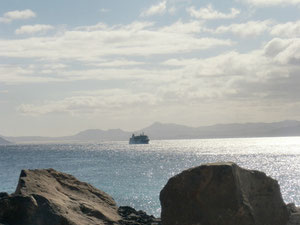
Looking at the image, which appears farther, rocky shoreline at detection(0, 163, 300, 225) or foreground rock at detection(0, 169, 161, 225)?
foreground rock at detection(0, 169, 161, 225)

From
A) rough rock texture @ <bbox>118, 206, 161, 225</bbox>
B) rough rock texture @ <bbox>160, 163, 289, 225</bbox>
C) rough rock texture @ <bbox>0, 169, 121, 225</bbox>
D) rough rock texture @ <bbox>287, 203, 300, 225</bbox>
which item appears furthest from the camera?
rough rock texture @ <bbox>118, 206, 161, 225</bbox>

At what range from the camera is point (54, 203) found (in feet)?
46.2

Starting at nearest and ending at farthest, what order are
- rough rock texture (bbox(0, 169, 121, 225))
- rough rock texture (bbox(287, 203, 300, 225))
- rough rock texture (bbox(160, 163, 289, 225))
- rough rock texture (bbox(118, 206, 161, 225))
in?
rough rock texture (bbox(160, 163, 289, 225))
rough rock texture (bbox(287, 203, 300, 225))
rough rock texture (bbox(0, 169, 121, 225))
rough rock texture (bbox(118, 206, 161, 225))

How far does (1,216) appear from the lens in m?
13.6

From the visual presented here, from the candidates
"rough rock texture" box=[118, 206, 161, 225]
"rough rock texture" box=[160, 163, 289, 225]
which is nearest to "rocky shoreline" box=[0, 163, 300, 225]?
"rough rock texture" box=[160, 163, 289, 225]

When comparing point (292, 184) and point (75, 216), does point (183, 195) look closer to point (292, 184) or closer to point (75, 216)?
point (75, 216)

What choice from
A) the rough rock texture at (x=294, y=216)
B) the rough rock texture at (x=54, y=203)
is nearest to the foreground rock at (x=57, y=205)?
the rough rock texture at (x=54, y=203)

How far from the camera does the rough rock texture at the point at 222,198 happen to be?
1161 cm

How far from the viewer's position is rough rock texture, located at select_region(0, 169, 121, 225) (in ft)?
44.2

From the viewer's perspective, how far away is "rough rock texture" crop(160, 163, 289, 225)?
1161 centimetres

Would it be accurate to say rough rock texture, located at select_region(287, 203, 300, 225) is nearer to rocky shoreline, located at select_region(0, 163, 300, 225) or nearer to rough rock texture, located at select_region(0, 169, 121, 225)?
rocky shoreline, located at select_region(0, 163, 300, 225)

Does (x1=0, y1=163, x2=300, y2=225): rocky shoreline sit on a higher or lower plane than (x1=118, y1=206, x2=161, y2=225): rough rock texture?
higher

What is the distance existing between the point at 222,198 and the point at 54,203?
5561 mm

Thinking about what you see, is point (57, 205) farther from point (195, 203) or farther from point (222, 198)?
point (222, 198)
